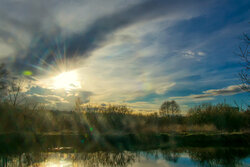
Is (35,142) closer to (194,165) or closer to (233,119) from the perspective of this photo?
(194,165)

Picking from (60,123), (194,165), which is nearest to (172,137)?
(194,165)

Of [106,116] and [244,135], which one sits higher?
[106,116]

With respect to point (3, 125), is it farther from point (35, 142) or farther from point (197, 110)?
point (197, 110)

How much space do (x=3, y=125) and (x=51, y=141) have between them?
9.17 m

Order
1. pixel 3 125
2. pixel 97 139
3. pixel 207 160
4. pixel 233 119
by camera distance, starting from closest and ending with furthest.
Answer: pixel 207 160, pixel 97 139, pixel 3 125, pixel 233 119

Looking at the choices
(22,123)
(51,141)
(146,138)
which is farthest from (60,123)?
(146,138)

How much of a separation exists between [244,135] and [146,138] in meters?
9.89

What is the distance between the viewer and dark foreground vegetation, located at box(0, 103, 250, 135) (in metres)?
27.0

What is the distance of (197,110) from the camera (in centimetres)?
3459

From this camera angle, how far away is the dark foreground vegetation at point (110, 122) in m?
27.0

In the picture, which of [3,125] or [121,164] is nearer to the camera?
[121,164]

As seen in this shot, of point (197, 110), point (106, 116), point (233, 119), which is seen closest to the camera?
point (233, 119)

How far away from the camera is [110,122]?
3016 centimetres

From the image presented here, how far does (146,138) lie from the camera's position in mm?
22047
